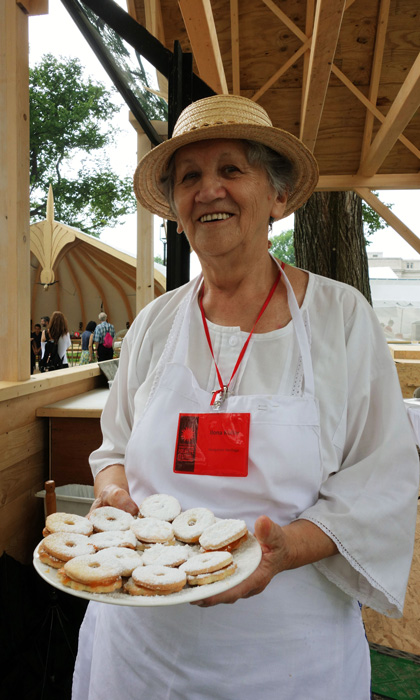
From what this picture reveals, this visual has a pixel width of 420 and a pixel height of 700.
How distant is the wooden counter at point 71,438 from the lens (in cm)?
271

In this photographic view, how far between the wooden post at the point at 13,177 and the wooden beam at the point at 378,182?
2.61 m

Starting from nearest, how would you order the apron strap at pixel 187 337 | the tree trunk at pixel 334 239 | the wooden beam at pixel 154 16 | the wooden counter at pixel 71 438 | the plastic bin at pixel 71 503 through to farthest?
the apron strap at pixel 187 337 < the plastic bin at pixel 71 503 < the wooden counter at pixel 71 438 < the wooden beam at pixel 154 16 < the tree trunk at pixel 334 239

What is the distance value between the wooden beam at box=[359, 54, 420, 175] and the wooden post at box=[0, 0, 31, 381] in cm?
205

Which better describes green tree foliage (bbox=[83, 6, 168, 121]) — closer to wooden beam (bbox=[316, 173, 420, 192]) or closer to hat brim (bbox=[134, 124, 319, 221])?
wooden beam (bbox=[316, 173, 420, 192])

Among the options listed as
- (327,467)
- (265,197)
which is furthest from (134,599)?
(265,197)

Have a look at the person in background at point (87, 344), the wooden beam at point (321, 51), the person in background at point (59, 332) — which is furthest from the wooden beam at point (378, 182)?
the person in background at point (87, 344)

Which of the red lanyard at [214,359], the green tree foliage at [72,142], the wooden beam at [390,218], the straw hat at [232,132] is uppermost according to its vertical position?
the green tree foliage at [72,142]

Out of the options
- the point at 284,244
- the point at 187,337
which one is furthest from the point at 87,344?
the point at 284,244

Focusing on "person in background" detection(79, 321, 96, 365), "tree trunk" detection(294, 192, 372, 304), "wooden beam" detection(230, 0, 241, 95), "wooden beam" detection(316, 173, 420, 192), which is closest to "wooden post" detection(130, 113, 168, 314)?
"wooden beam" detection(230, 0, 241, 95)

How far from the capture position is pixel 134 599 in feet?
2.78

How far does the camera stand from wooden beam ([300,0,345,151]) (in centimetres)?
180

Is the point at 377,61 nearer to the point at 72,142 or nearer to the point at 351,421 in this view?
the point at 351,421

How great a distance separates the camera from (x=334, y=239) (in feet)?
19.2

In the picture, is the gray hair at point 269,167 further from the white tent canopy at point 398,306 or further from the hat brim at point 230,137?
the white tent canopy at point 398,306
